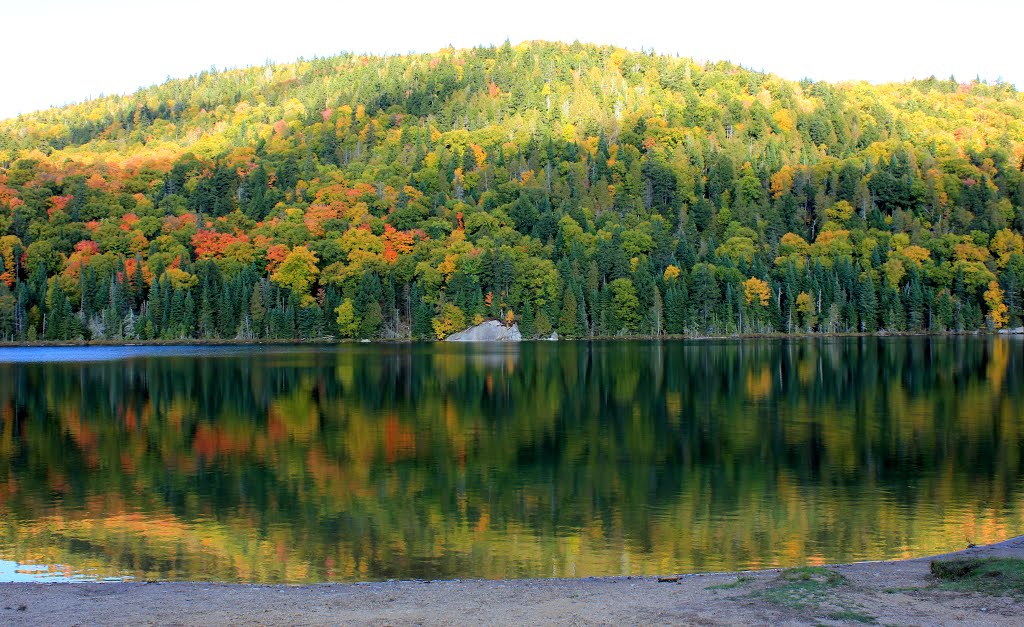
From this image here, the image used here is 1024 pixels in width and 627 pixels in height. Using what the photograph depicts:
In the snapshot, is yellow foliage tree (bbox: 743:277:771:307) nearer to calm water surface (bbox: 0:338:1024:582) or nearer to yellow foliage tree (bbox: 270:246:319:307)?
yellow foliage tree (bbox: 270:246:319:307)

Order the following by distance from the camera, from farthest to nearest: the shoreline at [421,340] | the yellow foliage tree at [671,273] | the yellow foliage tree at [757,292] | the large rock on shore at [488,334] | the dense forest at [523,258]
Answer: the yellow foliage tree at [671,273], the yellow foliage tree at [757,292], the dense forest at [523,258], the large rock on shore at [488,334], the shoreline at [421,340]

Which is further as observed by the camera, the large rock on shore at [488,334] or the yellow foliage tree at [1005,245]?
the yellow foliage tree at [1005,245]

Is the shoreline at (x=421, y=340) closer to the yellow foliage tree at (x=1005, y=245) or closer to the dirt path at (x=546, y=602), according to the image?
the yellow foliage tree at (x=1005, y=245)

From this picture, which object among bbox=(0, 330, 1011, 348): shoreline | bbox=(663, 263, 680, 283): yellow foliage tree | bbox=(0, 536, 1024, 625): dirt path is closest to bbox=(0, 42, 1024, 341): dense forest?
bbox=(663, 263, 680, 283): yellow foliage tree

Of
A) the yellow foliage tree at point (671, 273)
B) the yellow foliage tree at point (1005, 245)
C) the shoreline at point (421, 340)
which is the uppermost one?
the yellow foliage tree at point (1005, 245)

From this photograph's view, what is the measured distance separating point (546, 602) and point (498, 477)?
14.6 m

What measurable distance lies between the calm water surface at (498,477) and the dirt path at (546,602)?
243 centimetres

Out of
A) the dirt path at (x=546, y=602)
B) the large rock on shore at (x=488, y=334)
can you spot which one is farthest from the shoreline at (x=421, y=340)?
the dirt path at (x=546, y=602)

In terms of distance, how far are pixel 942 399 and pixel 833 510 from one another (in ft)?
96.9

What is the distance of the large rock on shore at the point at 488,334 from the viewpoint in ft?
495

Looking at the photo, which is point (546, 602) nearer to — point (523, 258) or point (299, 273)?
point (523, 258)

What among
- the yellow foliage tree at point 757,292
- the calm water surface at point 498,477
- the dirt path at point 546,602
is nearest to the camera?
the dirt path at point 546,602

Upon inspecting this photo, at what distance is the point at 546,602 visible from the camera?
15.2m

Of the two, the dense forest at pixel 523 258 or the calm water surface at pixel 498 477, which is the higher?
the dense forest at pixel 523 258
